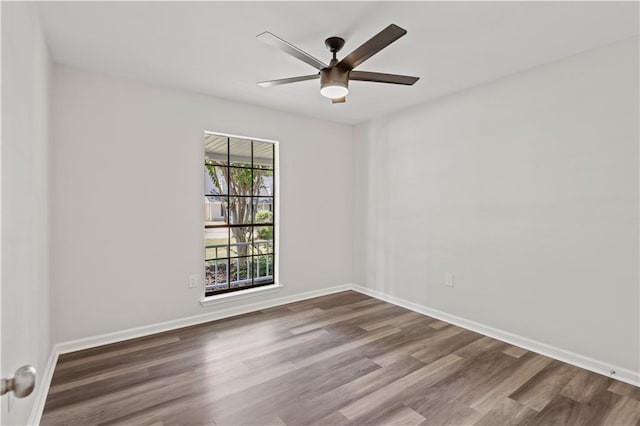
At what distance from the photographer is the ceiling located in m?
1.98

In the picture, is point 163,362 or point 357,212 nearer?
point 163,362

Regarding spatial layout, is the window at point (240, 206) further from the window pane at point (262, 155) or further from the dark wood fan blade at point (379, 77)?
the dark wood fan blade at point (379, 77)

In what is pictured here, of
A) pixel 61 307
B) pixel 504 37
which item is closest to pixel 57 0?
pixel 61 307

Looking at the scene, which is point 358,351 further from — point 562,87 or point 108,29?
point 108,29

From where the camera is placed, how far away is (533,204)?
9.10ft

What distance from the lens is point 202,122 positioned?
3389mm

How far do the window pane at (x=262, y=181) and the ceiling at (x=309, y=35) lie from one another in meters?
1.78

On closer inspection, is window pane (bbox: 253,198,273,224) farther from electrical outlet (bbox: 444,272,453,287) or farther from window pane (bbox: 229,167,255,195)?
electrical outlet (bbox: 444,272,453,287)

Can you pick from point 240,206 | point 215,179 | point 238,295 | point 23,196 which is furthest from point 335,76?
point 215,179

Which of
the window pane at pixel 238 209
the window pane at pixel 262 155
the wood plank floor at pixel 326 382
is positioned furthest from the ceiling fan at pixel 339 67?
the window pane at pixel 238 209

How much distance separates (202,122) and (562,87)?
3267mm

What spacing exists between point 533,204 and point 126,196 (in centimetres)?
360

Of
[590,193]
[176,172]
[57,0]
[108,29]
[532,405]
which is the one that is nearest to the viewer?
[57,0]

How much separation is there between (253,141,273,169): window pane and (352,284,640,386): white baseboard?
263 cm
